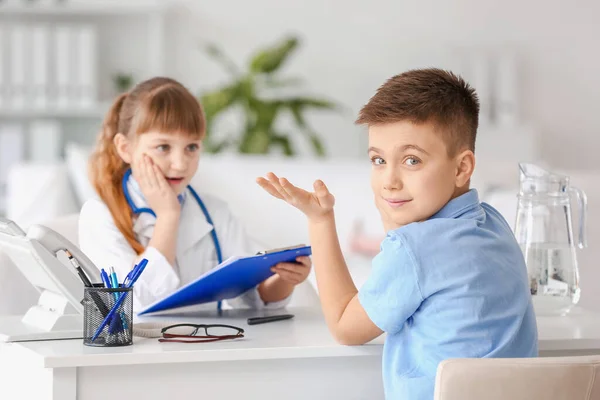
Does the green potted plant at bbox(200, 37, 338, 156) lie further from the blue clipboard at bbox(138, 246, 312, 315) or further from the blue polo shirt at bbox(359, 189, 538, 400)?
the blue polo shirt at bbox(359, 189, 538, 400)

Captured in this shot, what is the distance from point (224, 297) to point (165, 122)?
1.35 feet

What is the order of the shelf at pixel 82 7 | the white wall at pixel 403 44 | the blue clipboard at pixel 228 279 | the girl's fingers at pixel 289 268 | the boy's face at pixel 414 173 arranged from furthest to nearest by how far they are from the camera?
the white wall at pixel 403 44 → the shelf at pixel 82 7 → the girl's fingers at pixel 289 268 → the blue clipboard at pixel 228 279 → the boy's face at pixel 414 173

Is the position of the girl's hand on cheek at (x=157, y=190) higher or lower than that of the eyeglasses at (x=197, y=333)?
higher

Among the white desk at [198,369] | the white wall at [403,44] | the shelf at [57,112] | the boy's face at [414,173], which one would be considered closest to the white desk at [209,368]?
the white desk at [198,369]

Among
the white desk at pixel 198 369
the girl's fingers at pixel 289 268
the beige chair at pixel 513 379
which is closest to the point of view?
the beige chair at pixel 513 379

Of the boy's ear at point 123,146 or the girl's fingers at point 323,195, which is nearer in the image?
the girl's fingers at point 323,195

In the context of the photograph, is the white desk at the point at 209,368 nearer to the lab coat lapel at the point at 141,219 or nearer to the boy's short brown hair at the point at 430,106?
the boy's short brown hair at the point at 430,106

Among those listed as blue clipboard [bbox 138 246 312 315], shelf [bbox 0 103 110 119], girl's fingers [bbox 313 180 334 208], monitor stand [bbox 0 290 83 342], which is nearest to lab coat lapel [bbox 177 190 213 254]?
blue clipboard [bbox 138 246 312 315]

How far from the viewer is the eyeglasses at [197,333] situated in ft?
4.41

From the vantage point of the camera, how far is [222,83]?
5.26 m

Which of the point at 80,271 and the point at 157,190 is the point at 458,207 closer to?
the point at 80,271

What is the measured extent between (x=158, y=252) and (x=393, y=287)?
646 mm

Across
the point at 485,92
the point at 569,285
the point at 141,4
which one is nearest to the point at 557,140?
the point at 485,92

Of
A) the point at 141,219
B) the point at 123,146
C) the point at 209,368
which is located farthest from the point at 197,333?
the point at 123,146
